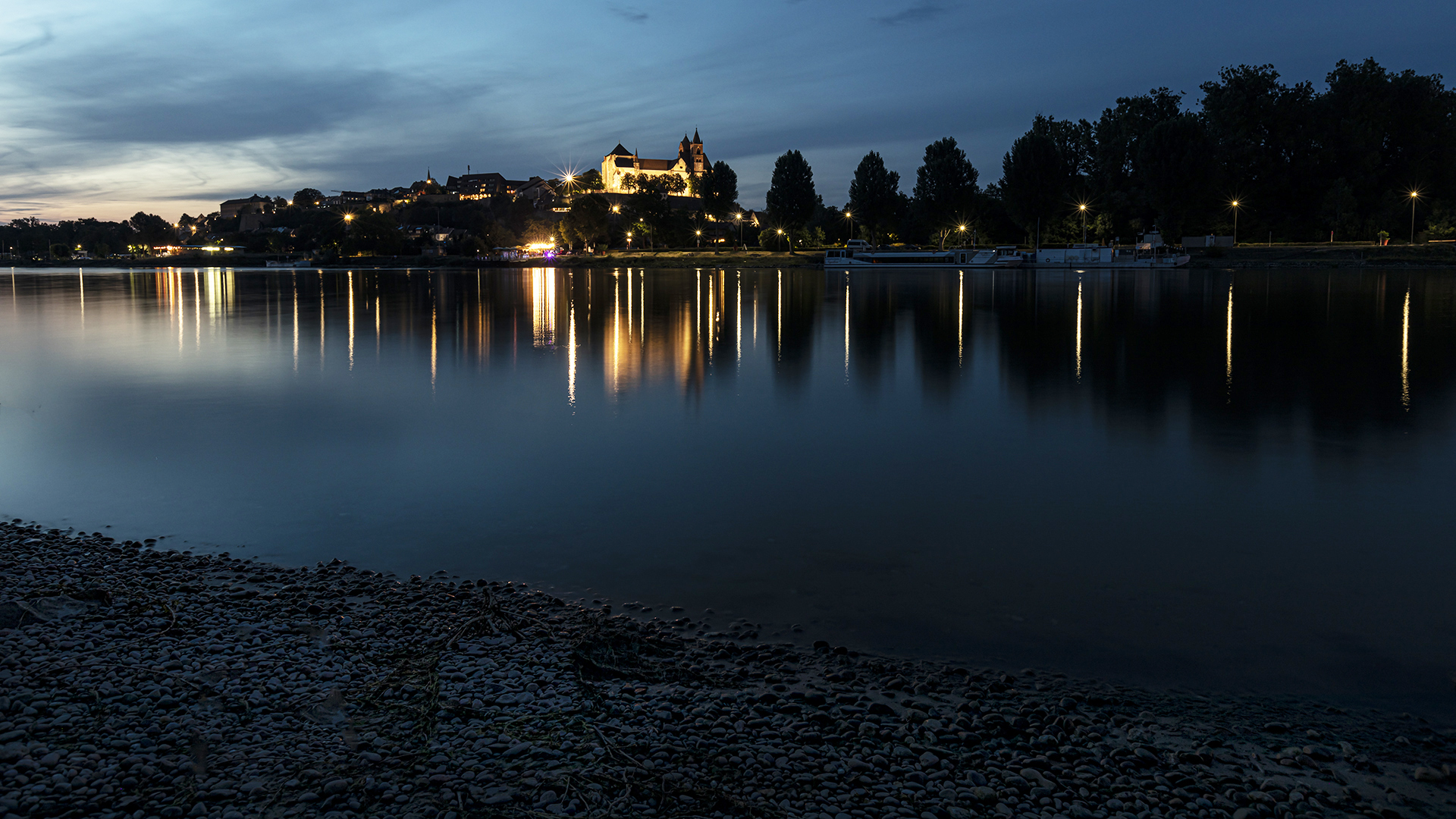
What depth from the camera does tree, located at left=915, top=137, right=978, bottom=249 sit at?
105m

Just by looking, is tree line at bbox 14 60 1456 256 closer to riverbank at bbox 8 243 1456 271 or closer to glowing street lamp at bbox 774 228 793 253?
riverbank at bbox 8 243 1456 271

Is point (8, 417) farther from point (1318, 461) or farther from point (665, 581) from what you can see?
point (1318, 461)

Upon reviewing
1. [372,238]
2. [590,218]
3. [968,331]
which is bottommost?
[968,331]

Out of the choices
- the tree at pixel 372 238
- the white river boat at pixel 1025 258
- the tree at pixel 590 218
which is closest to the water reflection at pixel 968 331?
the white river boat at pixel 1025 258

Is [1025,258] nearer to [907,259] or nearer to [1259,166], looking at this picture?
[907,259]

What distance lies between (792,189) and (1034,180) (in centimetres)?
3425

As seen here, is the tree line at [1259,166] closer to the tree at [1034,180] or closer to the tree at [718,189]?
the tree at [1034,180]

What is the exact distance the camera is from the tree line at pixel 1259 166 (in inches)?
3467

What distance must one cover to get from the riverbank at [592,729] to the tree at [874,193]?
114 metres

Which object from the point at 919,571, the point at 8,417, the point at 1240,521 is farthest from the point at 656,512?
the point at 8,417

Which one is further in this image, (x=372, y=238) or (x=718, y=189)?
(x=372, y=238)

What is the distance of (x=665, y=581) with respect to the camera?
280 inches

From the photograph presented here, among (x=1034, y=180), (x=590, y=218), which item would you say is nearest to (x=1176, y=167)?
(x=1034, y=180)

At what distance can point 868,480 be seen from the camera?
1015 cm
